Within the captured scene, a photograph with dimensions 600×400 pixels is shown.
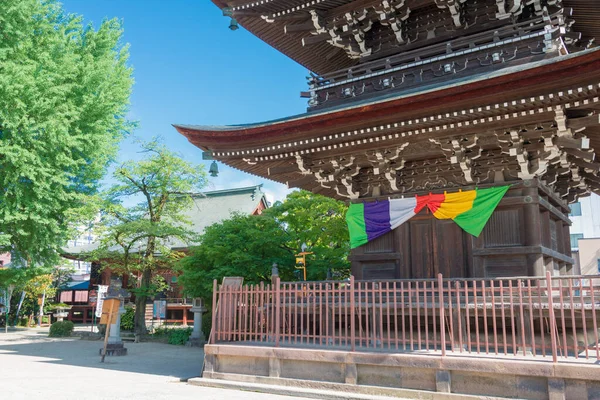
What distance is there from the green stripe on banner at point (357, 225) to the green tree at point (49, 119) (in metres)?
14.5

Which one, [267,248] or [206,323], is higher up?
[267,248]

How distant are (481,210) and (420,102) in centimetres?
291

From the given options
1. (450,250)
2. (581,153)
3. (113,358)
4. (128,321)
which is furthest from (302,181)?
(128,321)

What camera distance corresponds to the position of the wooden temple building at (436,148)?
8.60 meters

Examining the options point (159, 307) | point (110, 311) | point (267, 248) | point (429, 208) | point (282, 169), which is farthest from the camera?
point (159, 307)

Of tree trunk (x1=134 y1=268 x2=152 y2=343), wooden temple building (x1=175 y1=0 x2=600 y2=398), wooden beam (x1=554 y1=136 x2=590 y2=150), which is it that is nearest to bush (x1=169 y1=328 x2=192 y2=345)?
tree trunk (x1=134 y1=268 x2=152 y2=343)

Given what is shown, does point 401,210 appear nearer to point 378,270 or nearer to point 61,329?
point 378,270

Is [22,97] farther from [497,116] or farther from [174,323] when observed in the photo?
[497,116]

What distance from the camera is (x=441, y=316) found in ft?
26.7

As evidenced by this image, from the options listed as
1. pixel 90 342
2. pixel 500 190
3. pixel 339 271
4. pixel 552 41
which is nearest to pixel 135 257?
pixel 90 342

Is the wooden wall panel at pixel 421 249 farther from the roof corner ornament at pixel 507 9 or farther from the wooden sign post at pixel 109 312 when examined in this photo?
the wooden sign post at pixel 109 312

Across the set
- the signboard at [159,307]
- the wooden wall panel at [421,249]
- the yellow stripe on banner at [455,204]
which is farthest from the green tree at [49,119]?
the yellow stripe on banner at [455,204]

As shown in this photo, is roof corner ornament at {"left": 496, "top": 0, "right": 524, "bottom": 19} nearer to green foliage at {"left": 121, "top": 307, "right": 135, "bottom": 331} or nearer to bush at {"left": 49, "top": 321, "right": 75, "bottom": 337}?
bush at {"left": 49, "top": 321, "right": 75, "bottom": 337}

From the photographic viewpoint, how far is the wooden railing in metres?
8.09
